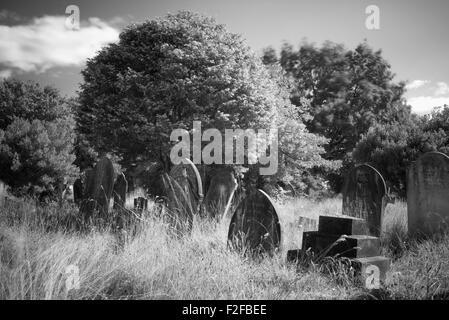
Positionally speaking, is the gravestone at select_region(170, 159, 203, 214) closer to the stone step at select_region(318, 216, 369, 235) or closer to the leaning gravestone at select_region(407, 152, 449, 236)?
the stone step at select_region(318, 216, 369, 235)

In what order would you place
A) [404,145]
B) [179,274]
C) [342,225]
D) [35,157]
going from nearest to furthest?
[179,274]
[342,225]
[404,145]
[35,157]

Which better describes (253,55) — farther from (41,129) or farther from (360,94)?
(360,94)

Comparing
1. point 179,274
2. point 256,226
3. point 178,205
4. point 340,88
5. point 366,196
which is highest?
point 340,88

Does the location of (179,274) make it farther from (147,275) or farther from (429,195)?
(429,195)

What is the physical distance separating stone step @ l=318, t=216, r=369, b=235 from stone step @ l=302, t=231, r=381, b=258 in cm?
10

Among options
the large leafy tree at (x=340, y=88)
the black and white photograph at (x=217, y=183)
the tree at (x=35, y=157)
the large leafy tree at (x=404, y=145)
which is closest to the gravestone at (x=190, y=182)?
the black and white photograph at (x=217, y=183)

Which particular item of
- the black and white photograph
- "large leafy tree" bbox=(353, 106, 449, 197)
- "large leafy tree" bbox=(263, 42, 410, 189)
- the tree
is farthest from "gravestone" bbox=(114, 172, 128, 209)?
"large leafy tree" bbox=(263, 42, 410, 189)

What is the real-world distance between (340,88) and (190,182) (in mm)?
19001

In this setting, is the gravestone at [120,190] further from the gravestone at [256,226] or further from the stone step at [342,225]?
the stone step at [342,225]

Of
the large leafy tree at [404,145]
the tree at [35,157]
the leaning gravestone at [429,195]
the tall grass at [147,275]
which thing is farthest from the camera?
the tree at [35,157]

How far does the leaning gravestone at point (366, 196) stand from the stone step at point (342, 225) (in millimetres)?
2118

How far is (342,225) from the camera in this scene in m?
4.98

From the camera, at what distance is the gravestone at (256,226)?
203 inches
